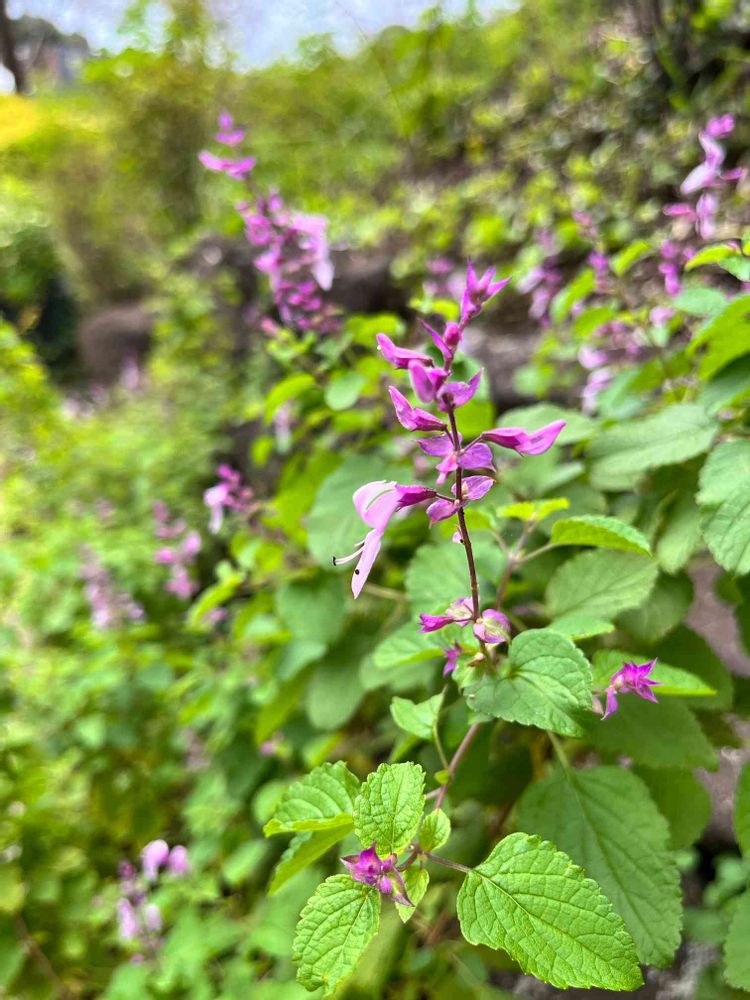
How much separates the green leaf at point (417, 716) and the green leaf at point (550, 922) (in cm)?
15

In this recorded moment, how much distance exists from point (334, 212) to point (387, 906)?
4.29m

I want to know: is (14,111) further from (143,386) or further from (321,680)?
(321,680)

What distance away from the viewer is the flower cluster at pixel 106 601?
7.14ft

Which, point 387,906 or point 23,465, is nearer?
point 387,906

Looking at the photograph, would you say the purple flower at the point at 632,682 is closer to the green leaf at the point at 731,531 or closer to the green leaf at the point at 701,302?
the green leaf at the point at 731,531

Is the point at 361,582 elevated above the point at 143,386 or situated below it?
above

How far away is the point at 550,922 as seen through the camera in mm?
510

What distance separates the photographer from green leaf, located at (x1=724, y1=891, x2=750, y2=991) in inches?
24.5

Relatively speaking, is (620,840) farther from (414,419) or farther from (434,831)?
(414,419)

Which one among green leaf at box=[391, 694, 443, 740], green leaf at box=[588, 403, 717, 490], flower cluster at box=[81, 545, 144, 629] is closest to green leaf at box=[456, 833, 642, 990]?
green leaf at box=[391, 694, 443, 740]

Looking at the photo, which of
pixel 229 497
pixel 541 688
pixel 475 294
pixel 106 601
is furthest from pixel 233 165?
pixel 106 601

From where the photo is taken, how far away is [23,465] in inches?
137

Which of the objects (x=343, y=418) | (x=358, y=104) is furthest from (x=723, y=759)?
(x=358, y=104)

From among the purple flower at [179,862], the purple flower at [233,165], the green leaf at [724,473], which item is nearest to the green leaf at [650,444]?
the green leaf at [724,473]
